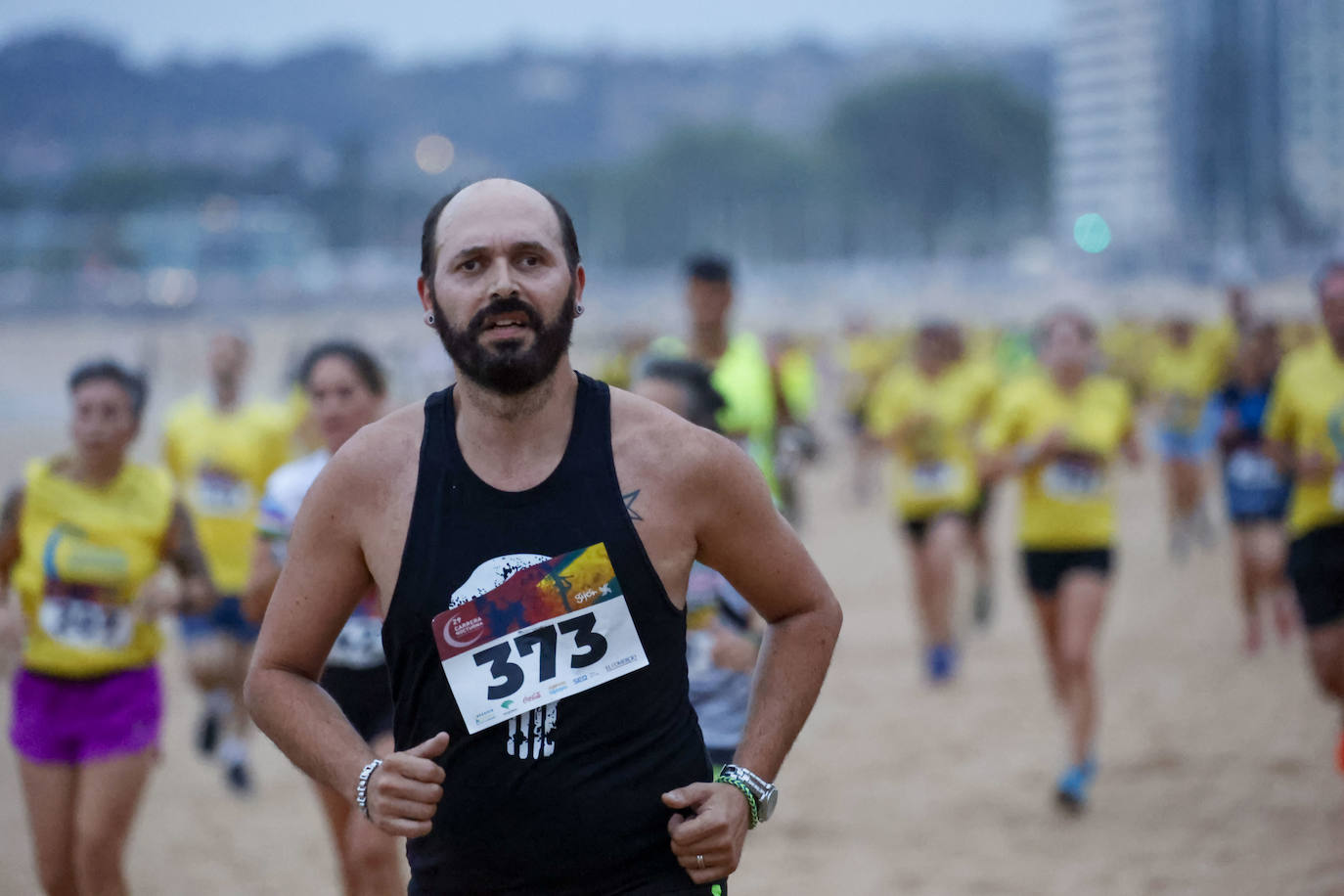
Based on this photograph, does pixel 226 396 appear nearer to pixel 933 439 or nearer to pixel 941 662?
pixel 933 439

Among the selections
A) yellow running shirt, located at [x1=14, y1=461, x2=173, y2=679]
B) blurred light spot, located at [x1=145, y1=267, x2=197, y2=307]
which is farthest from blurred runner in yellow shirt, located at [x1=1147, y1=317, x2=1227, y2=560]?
blurred light spot, located at [x1=145, y1=267, x2=197, y2=307]

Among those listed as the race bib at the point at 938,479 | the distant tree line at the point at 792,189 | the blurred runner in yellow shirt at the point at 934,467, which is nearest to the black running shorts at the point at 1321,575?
the blurred runner in yellow shirt at the point at 934,467

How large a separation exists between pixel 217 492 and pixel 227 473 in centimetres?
11

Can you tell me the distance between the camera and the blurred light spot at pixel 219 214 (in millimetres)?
112625

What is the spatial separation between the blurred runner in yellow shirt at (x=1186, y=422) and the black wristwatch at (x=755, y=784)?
1059 centimetres

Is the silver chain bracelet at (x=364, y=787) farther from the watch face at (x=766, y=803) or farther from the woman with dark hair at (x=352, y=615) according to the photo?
the woman with dark hair at (x=352, y=615)

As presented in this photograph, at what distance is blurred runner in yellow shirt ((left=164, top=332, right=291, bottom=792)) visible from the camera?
26.1ft

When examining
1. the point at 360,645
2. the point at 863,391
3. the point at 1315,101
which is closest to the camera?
the point at 360,645

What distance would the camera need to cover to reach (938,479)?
966 cm

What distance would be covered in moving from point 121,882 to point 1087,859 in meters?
3.75

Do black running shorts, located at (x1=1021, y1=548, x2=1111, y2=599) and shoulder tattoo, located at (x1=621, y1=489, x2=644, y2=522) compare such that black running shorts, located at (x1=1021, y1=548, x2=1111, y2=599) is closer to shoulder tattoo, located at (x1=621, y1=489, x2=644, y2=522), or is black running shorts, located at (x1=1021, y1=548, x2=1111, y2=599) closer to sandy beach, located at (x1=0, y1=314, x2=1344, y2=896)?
sandy beach, located at (x1=0, y1=314, x2=1344, y2=896)

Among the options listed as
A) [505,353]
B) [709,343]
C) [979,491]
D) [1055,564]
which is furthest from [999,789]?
[505,353]

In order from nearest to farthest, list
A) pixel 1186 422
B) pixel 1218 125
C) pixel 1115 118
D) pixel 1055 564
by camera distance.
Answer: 1. pixel 1055 564
2. pixel 1186 422
3. pixel 1218 125
4. pixel 1115 118

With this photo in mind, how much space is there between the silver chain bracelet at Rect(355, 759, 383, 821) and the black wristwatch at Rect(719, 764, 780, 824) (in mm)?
579
